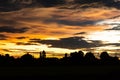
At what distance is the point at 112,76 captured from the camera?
171 ft

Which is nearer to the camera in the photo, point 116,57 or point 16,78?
point 16,78

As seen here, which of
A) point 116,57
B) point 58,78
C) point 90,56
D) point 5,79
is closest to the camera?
point 5,79

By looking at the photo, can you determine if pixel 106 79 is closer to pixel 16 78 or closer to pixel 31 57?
pixel 16 78

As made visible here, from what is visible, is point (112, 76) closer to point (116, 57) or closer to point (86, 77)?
point (86, 77)

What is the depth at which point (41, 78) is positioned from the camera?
49.4 m

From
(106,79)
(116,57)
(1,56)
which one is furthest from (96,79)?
(1,56)

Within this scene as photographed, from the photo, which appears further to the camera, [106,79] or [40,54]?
[40,54]

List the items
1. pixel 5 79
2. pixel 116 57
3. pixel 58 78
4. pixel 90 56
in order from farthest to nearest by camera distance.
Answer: pixel 90 56, pixel 116 57, pixel 58 78, pixel 5 79

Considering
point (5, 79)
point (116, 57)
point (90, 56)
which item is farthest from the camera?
point (90, 56)

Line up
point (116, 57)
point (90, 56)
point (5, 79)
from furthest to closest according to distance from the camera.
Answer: point (90, 56)
point (116, 57)
point (5, 79)

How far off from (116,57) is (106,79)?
3748 inches

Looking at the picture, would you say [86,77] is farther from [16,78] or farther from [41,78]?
[16,78]

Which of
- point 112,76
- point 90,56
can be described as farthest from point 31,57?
point 112,76

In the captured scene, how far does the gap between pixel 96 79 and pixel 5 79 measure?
41.3 feet
